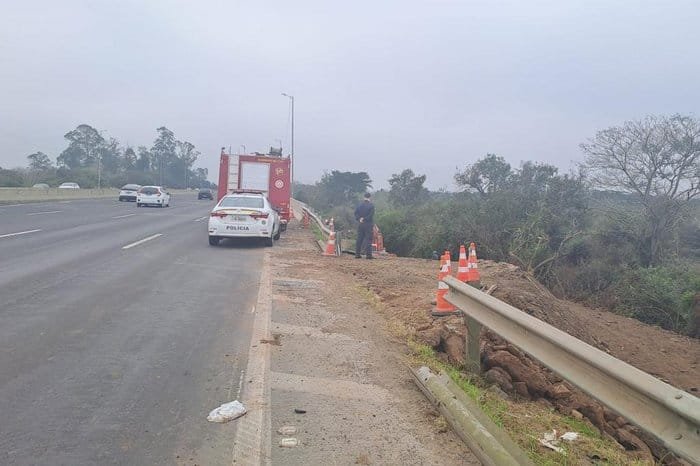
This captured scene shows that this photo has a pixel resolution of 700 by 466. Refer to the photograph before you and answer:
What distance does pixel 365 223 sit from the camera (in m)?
14.6

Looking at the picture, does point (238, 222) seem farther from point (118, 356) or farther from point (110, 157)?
point (110, 157)

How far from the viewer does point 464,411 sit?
13.3ft

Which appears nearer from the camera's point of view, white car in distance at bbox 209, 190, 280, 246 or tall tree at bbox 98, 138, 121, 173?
white car in distance at bbox 209, 190, 280, 246

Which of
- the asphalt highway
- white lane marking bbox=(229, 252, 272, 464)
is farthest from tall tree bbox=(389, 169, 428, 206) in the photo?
white lane marking bbox=(229, 252, 272, 464)

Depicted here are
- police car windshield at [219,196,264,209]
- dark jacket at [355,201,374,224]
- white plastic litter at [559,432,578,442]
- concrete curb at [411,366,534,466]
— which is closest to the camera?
concrete curb at [411,366,534,466]

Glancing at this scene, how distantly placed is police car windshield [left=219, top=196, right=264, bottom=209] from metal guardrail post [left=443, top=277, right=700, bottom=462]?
1251 centimetres

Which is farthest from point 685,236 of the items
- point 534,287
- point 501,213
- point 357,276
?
point 357,276

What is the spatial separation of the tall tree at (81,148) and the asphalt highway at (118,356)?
103720 mm

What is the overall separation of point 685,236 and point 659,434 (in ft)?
63.2

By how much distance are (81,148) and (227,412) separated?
4486 inches

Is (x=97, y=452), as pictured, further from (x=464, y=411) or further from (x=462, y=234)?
(x=462, y=234)

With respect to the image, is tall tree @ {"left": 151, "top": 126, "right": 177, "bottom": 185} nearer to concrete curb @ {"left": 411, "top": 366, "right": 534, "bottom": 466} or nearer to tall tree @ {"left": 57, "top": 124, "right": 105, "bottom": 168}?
tall tree @ {"left": 57, "top": 124, "right": 105, "bottom": 168}

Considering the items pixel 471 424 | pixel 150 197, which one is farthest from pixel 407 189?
pixel 471 424

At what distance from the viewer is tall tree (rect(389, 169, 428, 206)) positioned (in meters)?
34.8
